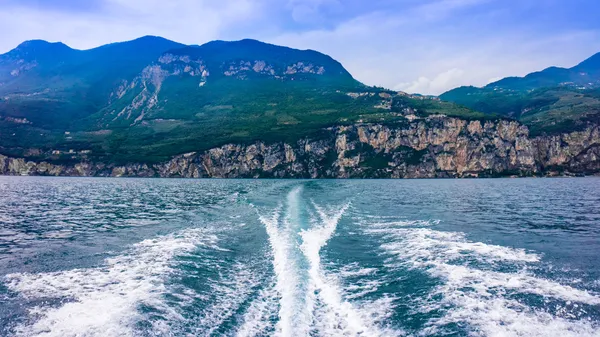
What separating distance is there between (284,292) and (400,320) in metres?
4.94

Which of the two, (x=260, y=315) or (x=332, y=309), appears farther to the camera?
(x=332, y=309)

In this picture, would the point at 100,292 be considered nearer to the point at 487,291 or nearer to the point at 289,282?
the point at 289,282

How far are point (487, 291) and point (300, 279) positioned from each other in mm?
7925

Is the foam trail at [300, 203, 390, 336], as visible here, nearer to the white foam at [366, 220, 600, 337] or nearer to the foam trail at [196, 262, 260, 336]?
the white foam at [366, 220, 600, 337]

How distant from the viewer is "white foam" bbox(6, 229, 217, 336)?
37.1 ft

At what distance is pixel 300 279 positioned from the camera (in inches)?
651

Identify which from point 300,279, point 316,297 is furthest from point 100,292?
point 316,297

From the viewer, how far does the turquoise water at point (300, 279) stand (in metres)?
11.7

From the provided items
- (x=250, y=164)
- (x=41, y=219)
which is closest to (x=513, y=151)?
(x=250, y=164)

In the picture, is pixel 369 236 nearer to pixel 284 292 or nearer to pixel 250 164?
pixel 284 292

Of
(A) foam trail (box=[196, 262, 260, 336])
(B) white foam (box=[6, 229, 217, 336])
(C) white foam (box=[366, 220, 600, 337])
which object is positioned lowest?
(C) white foam (box=[366, 220, 600, 337])

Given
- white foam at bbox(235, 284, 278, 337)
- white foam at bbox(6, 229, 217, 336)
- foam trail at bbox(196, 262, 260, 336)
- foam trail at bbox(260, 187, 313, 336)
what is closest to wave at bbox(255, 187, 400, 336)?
foam trail at bbox(260, 187, 313, 336)

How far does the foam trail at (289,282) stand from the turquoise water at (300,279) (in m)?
0.08

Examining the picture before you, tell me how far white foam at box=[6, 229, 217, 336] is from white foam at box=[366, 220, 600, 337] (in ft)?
33.8
